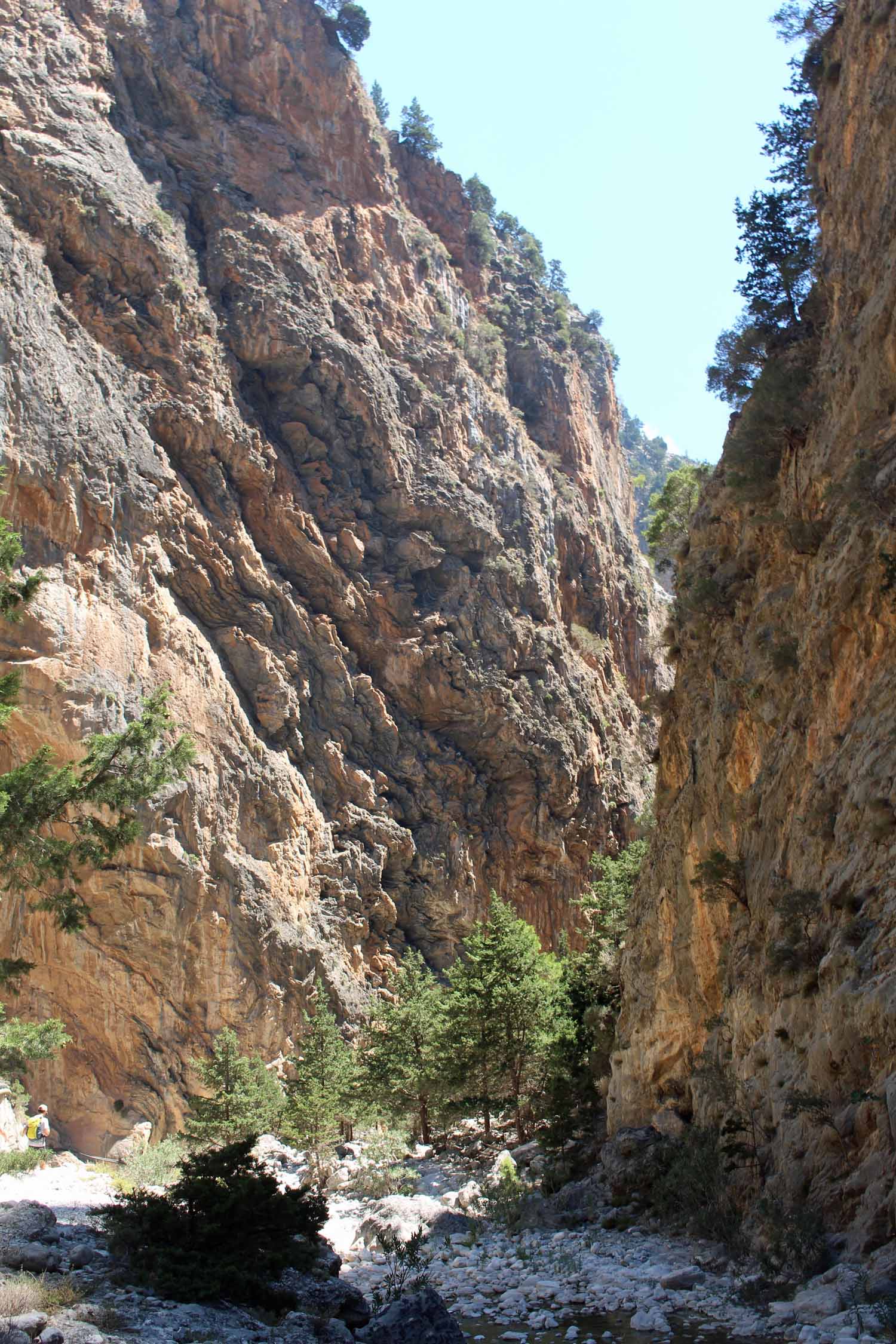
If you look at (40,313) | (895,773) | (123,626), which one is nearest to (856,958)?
(895,773)

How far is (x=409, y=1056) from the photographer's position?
90.1 ft

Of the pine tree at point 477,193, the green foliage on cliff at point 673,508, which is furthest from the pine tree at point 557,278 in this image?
the green foliage on cliff at point 673,508

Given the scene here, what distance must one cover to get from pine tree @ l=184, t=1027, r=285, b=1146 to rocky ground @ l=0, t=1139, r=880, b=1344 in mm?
6800

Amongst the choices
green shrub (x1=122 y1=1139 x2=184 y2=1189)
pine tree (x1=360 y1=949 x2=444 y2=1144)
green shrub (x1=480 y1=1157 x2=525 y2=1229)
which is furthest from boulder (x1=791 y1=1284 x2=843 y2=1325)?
pine tree (x1=360 y1=949 x2=444 y2=1144)

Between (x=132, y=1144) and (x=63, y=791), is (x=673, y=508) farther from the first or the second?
(x=63, y=791)

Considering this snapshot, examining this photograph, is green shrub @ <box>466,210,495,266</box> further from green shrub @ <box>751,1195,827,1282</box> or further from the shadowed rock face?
green shrub @ <box>751,1195,827,1282</box>

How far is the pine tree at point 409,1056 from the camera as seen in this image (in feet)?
86.5

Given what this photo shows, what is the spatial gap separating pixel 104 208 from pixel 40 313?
6.88 meters

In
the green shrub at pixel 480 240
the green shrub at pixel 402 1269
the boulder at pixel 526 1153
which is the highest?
the green shrub at pixel 480 240

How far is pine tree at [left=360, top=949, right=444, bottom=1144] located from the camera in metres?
26.4

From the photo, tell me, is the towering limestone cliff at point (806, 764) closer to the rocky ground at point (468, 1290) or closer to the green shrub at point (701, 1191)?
the green shrub at point (701, 1191)

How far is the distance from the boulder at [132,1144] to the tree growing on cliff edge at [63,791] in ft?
44.9

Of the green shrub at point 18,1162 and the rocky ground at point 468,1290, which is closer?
the rocky ground at point 468,1290

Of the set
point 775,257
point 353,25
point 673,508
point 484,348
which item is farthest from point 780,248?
point 353,25
